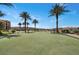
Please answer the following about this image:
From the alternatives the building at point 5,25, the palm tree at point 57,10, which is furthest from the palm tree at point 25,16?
the palm tree at point 57,10

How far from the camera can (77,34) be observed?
857cm

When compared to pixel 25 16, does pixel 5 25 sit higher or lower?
lower

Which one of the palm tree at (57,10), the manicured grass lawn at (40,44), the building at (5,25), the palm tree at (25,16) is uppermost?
the palm tree at (57,10)

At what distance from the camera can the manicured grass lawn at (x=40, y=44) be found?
7.99 meters

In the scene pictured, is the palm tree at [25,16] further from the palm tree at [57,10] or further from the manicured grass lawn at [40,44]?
the palm tree at [57,10]

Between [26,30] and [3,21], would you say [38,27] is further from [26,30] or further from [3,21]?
[3,21]

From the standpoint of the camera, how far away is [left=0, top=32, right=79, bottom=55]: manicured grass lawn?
7991 mm

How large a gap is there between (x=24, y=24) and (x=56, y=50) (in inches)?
63.0

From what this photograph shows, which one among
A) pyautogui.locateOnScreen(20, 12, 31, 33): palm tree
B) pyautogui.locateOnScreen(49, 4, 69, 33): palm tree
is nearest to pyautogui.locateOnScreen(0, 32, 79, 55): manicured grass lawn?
pyautogui.locateOnScreen(49, 4, 69, 33): palm tree

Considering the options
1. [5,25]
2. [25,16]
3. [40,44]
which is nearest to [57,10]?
[25,16]

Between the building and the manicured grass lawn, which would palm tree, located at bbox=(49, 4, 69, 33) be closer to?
the manicured grass lawn

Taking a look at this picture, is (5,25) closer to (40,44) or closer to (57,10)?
(40,44)

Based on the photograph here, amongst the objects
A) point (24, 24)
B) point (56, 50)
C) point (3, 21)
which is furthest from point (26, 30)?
point (56, 50)

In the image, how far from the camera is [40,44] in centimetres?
839
